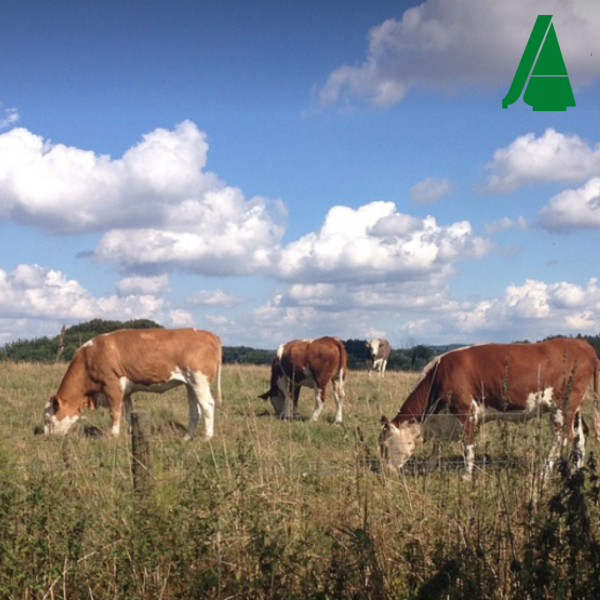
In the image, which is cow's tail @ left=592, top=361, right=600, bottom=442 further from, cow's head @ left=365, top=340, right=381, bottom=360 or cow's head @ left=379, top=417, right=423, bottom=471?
cow's head @ left=365, top=340, right=381, bottom=360

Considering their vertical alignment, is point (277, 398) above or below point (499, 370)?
below

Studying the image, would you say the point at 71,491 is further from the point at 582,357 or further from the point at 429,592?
the point at 582,357

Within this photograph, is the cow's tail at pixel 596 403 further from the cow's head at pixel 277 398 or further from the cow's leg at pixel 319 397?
the cow's head at pixel 277 398

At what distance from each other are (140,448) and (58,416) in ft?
25.7

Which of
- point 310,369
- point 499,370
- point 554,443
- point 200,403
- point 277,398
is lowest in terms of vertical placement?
point 277,398

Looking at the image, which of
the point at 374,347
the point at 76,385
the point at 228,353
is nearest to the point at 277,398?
the point at 76,385

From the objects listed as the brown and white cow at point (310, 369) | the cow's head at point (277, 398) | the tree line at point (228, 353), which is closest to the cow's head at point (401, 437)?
the brown and white cow at point (310, 369)

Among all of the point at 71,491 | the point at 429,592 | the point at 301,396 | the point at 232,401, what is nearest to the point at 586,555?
the point at 429,592

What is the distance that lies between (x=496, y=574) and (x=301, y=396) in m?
15.6

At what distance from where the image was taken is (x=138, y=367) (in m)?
14.6

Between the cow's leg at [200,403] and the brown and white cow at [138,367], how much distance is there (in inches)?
0.7

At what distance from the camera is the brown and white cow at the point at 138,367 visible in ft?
47.7

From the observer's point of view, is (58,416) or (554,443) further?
(58,416)

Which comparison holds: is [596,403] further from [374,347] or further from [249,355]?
[249,355]
